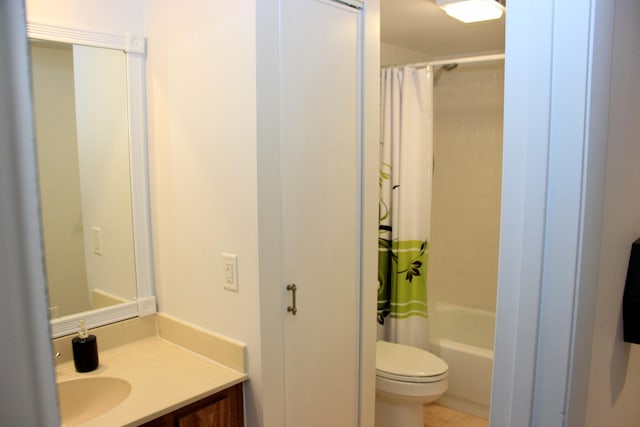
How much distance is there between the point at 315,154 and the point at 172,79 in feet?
2.05

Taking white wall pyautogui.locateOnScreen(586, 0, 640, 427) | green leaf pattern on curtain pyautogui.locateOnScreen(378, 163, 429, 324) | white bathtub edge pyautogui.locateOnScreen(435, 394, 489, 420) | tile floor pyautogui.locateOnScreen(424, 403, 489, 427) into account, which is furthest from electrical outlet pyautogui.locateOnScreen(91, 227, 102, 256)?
white bathtub edge pyautogui.locateOnScreen(435, 394, 489, 420)

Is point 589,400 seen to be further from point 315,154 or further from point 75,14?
point 75,14

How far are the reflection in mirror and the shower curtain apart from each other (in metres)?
1.54

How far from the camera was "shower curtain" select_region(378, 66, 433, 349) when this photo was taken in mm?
2920

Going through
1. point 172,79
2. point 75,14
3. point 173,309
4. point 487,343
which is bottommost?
point 487,343

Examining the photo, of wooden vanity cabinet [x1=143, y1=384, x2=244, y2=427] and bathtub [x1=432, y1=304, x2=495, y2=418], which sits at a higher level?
wooden vanity cabinet [x1=143, y1=384, x2=244, y2=427]

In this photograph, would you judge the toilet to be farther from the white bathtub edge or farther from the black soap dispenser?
the black soap dispenser

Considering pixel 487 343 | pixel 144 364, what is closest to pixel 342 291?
pixel 144 364

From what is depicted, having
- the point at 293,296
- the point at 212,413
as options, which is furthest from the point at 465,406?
the point at 212,413

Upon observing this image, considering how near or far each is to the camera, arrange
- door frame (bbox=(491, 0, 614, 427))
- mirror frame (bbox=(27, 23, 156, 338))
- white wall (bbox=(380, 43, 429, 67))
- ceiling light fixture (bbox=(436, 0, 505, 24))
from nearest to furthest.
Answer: door frame (bbox=(491, 0, 614, 427)) → mirror frame (bbox=(27, 23, 156, 338)) → ceiling light fixture (bbox=(436, 0, 505, 24)) → white wall (bbox=(380, 43, 429, 67))

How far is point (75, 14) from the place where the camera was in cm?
181

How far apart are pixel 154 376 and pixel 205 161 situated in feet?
2.58

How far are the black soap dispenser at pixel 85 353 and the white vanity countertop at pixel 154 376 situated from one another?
0.02 m

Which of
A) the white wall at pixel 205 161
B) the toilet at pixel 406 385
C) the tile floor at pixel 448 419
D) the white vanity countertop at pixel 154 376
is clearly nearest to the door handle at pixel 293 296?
the white wall at pixel 205 161
